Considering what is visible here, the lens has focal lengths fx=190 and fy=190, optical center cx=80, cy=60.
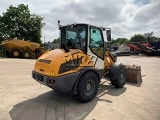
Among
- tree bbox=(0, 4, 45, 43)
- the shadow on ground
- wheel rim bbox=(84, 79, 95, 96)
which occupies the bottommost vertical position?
the shadow on ground

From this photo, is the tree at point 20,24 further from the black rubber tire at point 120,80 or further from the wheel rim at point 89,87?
the wheel rim at point 89,87

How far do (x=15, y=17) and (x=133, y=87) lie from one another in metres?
26.2

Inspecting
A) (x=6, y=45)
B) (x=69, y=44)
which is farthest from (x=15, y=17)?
(x=69, y=44)

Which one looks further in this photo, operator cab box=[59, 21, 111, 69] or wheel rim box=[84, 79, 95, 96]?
operator cab box=[59, 21, 111, 69]

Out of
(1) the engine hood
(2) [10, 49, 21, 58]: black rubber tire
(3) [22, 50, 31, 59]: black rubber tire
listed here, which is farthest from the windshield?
(2) [10, 49, 21, 58]: black rubber tire

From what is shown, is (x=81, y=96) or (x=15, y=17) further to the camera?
(x=15, y=17)

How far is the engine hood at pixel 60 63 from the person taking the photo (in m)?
4.86

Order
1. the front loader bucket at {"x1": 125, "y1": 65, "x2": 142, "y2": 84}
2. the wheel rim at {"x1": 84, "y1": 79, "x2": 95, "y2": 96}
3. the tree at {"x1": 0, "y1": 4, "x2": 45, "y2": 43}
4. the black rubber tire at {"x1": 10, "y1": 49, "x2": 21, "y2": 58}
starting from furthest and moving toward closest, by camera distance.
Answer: the tree at {"x1": 0, "y1": 4, "x2": 45, "y2": 43} → the black rubber tire at {"x1": 10, "y1": 49, "x2": 21, "y2": 58} → the front loader bucket at {"x1": 125, "y1": 65, "x2": 142, "y2": 84} → the wheel rim at {"x1": 84, "y1": 79, "x2": 95, "y2": 96}

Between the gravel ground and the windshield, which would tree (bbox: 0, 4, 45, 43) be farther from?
the windshield

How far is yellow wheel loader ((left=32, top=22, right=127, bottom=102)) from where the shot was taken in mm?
4898

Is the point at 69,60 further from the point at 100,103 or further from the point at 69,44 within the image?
the point at 100,103

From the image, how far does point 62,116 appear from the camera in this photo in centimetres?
456

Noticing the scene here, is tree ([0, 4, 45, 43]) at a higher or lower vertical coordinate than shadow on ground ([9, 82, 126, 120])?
higher

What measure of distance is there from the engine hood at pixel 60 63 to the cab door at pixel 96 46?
0.50m
